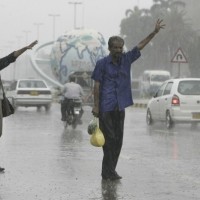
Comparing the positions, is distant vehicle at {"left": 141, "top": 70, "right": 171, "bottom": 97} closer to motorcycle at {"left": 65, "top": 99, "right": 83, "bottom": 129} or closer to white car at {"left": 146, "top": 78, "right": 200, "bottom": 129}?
motorcycle at {"left": 65, "top": 99, "right": 83, "bottom": 129}

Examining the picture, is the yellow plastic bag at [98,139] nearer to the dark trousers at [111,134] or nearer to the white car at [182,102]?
the dark trousers at [111,134]

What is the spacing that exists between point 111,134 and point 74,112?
39.8 feet

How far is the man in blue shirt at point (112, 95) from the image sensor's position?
907 cm

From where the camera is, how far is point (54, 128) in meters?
20.7

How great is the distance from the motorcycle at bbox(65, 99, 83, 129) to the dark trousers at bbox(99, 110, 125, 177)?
459 inches

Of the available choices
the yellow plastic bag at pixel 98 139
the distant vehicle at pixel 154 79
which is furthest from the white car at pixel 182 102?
the distant vehicle at pixel 154 79

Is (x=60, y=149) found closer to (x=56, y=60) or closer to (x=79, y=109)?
(x=79, y=109)

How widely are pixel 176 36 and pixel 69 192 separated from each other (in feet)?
247

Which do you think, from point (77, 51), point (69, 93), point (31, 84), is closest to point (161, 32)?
point (77, 51)

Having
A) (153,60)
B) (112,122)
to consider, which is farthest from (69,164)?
(153,60)

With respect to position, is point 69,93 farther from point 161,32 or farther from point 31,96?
point 161,32

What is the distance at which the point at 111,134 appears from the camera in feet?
29.9

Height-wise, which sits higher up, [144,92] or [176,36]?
[176,36]

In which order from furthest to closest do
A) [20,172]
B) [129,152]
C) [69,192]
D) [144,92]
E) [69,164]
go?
[144,92] < [129,152] < [69,164] < [20,172] < [69,192]
